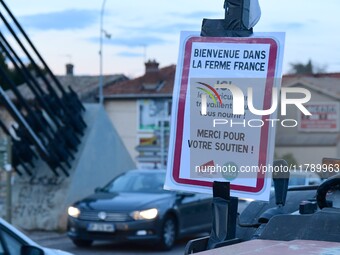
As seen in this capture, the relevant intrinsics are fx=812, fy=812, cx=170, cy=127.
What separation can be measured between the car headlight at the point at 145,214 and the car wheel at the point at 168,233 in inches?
12.9

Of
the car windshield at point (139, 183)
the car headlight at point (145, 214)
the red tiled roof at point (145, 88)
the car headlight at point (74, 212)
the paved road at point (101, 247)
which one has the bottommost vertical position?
the paved road at point (101, 247)

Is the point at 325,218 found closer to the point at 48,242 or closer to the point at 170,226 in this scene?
the point at 170,226

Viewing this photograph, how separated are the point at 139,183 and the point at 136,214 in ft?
5.24

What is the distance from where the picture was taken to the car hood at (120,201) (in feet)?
46.2

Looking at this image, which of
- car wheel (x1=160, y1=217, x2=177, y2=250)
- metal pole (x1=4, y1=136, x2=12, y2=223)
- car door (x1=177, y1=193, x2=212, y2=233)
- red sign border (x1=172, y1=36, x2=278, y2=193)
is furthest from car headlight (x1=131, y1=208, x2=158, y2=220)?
red sign border (x1=172, y1=36, x2=278, y2=193)

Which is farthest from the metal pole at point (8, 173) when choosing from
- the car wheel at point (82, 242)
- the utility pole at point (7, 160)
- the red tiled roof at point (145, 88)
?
the red tiled roof at point (145, 88)

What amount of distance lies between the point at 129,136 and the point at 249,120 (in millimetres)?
44759

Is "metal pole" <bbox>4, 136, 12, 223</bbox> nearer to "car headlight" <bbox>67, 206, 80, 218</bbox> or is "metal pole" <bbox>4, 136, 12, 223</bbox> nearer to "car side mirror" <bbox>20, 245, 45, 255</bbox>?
"car headlight" <bbox>67, 206, 80, 218</bbox>

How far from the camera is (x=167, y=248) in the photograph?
14.6 metres

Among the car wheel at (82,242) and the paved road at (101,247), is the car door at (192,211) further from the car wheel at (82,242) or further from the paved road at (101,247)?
the car wheel at (82,242)

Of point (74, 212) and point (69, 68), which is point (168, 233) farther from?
point (69, 68)

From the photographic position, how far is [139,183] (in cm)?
1549

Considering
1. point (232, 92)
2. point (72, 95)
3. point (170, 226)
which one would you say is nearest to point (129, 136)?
point (72, 95)

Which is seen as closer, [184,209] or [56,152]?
[184,209]
